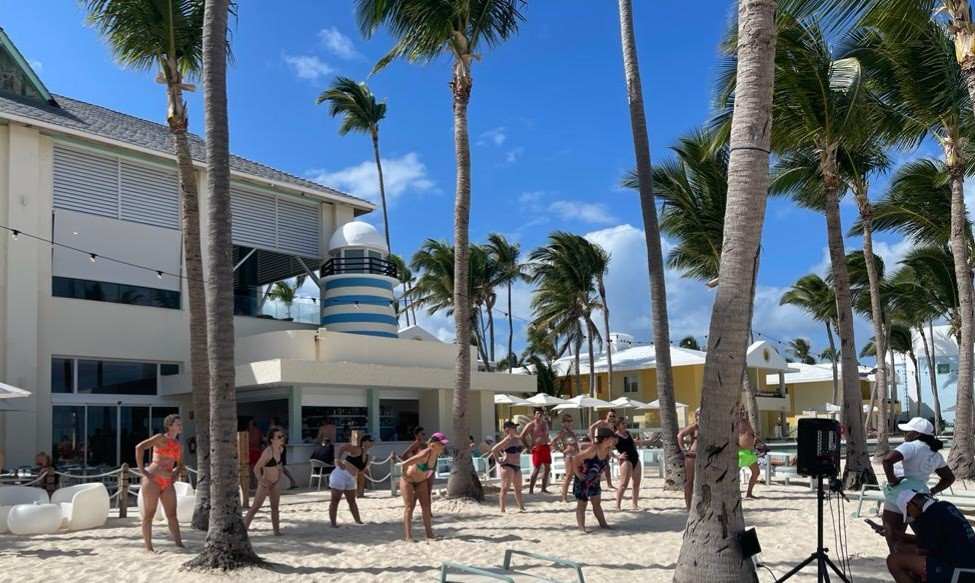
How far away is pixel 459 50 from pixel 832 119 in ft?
21.2

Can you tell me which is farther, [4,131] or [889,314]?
[889,314]

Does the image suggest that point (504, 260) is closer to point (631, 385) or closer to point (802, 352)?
point (631, 385)

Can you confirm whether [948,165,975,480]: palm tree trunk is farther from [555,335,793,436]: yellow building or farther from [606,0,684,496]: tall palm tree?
[555,335,793,436]: yellow building

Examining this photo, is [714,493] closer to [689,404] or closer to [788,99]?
[788,99]

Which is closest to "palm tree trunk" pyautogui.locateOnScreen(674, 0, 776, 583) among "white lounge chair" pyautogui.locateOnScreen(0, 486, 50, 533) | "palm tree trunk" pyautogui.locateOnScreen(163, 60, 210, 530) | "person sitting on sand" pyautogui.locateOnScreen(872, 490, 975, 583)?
"person sitting on sand" pyautogui.locateOnScreen(872, 490, 975, 583)

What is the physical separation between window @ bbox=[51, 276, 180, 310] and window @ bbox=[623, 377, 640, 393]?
923 inches

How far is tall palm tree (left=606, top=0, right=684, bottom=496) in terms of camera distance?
1500cm

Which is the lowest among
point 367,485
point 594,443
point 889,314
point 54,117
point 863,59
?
point 367,485

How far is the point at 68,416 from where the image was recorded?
19.8 metres

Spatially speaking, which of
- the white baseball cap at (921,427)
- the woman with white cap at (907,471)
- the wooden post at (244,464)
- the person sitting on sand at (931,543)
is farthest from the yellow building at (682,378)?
the person sitting on sand at (931,543)

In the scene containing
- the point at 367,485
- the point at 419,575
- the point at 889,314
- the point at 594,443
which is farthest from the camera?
the point at 889,314

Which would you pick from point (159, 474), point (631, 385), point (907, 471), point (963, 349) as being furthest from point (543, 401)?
point (907, 471)

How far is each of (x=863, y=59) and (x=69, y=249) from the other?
56.9 ft

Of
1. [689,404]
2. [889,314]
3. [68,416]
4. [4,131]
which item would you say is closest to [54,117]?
[4,131]
